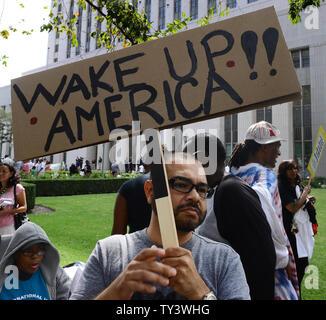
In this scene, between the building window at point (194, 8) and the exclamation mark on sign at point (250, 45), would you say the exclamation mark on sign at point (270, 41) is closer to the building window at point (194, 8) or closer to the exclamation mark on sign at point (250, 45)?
the exclamation mark on sign at point (250, 45)

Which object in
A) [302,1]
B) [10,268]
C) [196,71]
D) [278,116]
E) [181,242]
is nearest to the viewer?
[181,242]

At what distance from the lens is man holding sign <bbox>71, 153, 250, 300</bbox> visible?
105 cm

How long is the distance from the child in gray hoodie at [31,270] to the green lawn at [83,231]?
→ 2643mm

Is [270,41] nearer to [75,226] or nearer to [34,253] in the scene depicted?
[34,253]

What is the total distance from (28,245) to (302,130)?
2867cm

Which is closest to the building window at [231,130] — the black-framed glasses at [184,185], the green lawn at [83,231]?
the green lawn at [83,231]

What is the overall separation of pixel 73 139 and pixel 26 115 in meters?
0.26

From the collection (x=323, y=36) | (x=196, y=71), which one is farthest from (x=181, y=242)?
(x=323, y=36)

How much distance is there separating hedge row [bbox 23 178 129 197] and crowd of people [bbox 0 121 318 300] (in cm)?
1275

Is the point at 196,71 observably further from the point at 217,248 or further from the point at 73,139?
the point at 217,248

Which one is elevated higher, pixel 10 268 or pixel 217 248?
pixel 217 248

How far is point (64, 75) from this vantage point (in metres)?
1.44

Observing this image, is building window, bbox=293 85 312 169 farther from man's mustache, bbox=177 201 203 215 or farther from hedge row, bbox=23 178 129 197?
man's mustache, bbox=177 201 203 215

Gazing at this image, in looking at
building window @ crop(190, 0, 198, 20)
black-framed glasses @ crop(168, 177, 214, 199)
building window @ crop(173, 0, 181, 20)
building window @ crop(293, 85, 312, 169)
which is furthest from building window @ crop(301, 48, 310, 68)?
black-framed glasses @ crop(168, 177, 214, 199)
